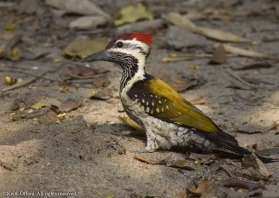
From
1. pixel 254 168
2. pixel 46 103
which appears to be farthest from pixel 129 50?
pixel 254 168

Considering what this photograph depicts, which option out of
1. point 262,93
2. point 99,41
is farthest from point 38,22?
point 262,93

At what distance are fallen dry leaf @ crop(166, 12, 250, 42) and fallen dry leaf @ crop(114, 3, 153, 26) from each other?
417mm

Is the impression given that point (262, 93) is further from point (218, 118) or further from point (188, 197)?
point (188, 197)

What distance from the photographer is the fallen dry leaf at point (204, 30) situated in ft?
28.0

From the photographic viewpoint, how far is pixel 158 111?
5.33 m

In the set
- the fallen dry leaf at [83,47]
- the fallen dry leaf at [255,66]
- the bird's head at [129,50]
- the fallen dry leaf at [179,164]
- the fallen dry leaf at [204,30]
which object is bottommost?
the fallen dry leaf at [83,47]

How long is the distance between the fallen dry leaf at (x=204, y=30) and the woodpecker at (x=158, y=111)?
10.4 ft

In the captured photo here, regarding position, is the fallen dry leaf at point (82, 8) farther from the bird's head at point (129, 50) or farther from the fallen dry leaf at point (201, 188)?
→ the fallen dry leaf at point (201, 188)

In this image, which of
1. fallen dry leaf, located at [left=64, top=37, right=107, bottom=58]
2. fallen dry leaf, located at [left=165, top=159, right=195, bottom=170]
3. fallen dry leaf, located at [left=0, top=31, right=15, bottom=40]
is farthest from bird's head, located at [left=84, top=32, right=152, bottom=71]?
fallen dry leaf, located at [left=0, top=31, right=15, bottom=40]

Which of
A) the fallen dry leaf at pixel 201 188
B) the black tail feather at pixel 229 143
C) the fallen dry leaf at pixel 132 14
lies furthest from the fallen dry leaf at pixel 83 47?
the fallen dry leaf at pixel 201 188

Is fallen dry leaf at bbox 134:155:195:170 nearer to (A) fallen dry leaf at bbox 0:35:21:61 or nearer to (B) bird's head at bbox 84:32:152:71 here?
(B) bird's head at bbox 84:32:152:71

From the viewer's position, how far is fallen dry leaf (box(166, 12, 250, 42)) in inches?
336

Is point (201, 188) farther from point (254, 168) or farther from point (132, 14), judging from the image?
point (132, 14)

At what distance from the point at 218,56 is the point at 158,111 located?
2670 millimetres
